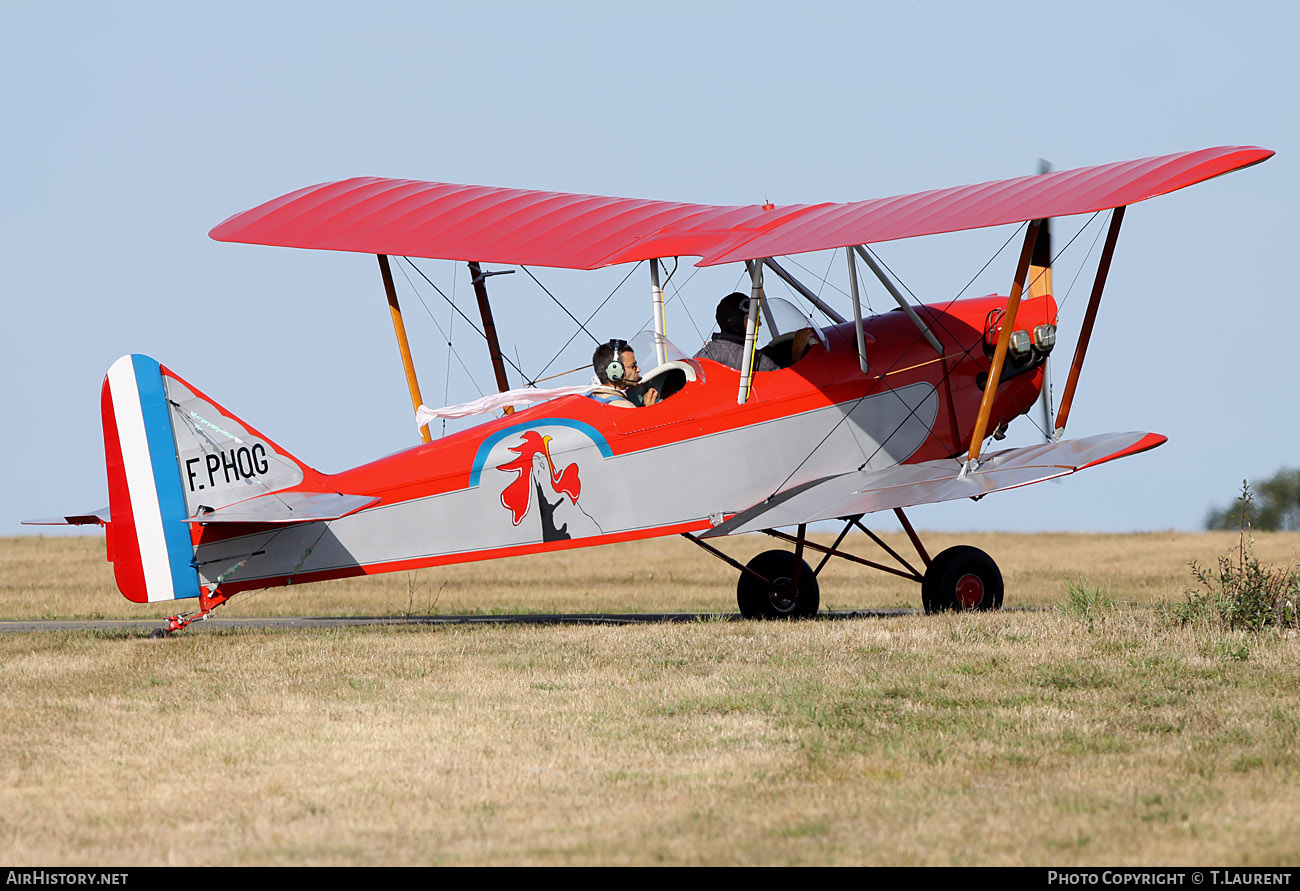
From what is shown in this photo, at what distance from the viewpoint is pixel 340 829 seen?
536cm

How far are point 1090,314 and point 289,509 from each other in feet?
21.6

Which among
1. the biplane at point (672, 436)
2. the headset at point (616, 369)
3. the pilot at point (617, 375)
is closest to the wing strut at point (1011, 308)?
the biplane at point (672, 436)

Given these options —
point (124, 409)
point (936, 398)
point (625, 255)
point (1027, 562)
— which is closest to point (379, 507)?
point (124, 409)

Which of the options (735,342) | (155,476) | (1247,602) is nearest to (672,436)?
(735,342)

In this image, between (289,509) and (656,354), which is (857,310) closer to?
(656,354)

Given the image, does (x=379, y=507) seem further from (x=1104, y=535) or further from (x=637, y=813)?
(x=1104, y=535)

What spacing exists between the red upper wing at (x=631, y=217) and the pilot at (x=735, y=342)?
55 cm

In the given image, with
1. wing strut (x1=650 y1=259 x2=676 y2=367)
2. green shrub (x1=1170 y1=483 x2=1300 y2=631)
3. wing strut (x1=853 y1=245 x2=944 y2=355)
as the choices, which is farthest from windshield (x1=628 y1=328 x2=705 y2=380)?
green shrub (x1=1170 y1=483 x2=1300 y2=631)

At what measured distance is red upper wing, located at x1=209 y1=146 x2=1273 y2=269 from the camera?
1024 cm

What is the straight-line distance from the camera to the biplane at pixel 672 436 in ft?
34.1

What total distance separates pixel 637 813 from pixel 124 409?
634 centimetres

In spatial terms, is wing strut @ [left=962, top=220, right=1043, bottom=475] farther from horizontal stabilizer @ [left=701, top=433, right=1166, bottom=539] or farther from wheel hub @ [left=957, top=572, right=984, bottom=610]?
wheel hub @ [left=957, top=572, right=984, bottom=610]

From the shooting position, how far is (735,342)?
11961mm

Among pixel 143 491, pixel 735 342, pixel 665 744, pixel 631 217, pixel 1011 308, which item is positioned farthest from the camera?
pixel 631 217
